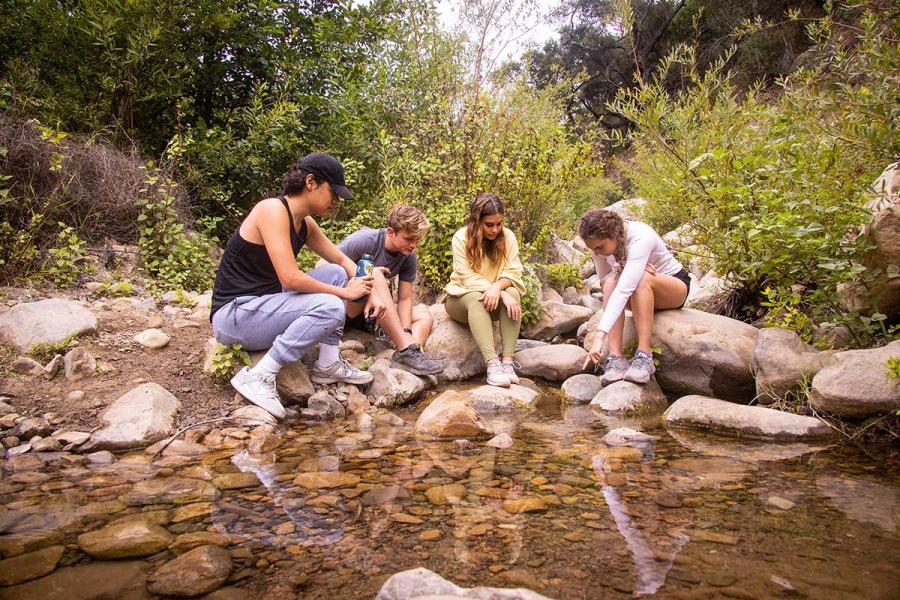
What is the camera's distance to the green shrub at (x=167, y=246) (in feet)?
17.1

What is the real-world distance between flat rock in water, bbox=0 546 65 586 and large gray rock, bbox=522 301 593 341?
13.3 ft

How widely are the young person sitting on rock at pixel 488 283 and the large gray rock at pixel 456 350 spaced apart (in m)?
0.11

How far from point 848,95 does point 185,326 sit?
4527 millimetres

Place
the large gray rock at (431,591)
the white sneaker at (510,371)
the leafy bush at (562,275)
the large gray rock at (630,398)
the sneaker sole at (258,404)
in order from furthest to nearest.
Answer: the leafy bush at (562,275), the white sneaker at (510,371), the large gray rock at (630,398), the sneaker sole at (258,404), the large gray rock at (431,591)

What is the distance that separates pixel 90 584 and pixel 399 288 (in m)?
3.15

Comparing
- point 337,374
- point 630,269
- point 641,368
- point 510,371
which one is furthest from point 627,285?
point 337,374

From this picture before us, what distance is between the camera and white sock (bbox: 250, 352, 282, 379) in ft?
10.4

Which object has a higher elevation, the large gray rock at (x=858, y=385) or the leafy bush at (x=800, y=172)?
the leafy bush at (x=800, y=172)

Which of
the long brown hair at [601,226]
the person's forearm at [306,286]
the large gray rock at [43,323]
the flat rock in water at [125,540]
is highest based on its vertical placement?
the long brown hair at [601,226]

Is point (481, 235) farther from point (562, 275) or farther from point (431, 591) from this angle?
point (431, 591)

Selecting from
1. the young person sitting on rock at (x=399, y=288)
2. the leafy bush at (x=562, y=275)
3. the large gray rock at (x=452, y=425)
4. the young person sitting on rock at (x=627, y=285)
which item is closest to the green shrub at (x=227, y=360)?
the young person sitting on rock at (x=399, y=288)

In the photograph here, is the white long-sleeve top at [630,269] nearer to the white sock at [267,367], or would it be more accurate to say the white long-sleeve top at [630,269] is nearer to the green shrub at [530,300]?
the green shrub at [530,300]

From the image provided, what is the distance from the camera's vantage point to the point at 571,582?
1.54 metres

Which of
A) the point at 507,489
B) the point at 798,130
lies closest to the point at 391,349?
the point at 507,489
